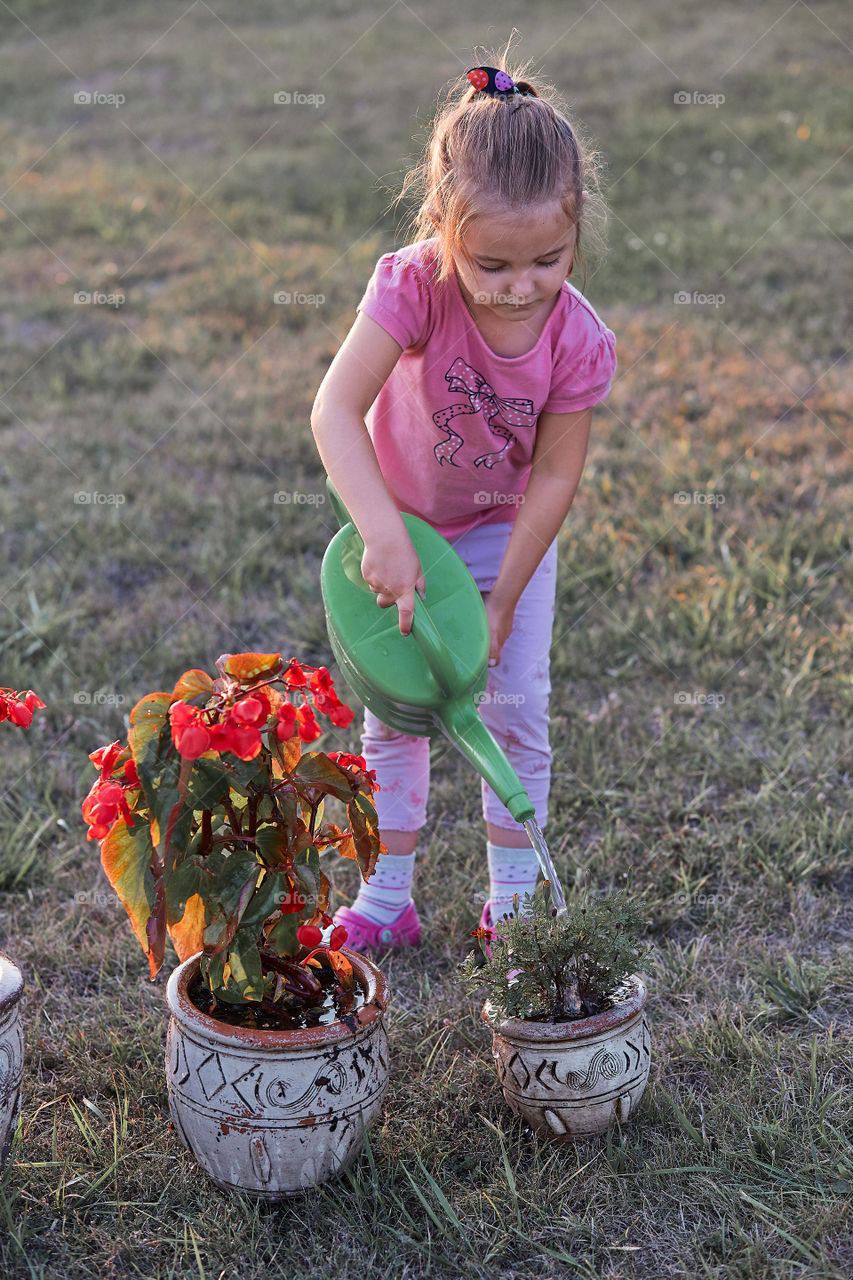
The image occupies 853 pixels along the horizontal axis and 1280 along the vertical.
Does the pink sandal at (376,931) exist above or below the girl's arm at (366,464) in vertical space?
below

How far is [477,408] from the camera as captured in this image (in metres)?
1.84

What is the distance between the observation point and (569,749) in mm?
2572

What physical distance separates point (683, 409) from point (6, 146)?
605 cm

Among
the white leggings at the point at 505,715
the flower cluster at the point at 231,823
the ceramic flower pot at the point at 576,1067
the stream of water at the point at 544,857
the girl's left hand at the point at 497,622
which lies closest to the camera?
the flower cluster at the point at 231,823

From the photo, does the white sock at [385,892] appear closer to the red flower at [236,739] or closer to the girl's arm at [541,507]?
the girl's arm at [541,507]

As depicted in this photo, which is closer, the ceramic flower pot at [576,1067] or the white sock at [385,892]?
the ceramic flower pot at [576,1067]

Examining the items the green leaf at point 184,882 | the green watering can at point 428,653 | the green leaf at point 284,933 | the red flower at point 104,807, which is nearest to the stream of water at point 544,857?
the green watering can at point 428,653

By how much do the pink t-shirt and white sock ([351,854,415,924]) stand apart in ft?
1.97

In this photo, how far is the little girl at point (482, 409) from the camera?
1.58m

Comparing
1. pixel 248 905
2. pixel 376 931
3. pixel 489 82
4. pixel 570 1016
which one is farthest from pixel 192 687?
pixel 489 82

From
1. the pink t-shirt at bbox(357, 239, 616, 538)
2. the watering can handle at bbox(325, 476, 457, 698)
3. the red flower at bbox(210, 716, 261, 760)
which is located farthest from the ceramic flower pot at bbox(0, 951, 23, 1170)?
the pink t-shirt at bbox(357, 239, 616, 538)

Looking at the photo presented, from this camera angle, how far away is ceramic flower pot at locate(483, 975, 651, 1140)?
152 cm

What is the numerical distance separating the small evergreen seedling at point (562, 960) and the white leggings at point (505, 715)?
0.43 meters

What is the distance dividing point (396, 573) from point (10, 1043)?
78 cm
